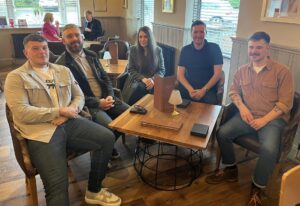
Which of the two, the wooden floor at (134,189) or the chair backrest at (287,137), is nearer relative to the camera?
the chair backrest at (287,137)

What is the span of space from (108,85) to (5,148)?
1272 mm

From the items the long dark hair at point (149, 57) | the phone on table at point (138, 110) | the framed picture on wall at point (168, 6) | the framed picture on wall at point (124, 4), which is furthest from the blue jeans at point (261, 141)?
the framed picture on wall at point (124, 4)

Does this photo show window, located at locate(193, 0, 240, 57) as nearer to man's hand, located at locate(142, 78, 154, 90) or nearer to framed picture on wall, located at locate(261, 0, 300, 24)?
framed picture on wall, located at locate(261, 0, 300, 24)

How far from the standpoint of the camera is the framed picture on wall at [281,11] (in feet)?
7.55

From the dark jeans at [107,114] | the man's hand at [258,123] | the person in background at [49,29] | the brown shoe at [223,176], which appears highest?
the person in background at [49,29]

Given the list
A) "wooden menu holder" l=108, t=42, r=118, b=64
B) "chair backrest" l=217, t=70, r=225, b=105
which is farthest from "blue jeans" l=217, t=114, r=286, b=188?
"wooden menu holder" l=108, t=42, r=118, b=64

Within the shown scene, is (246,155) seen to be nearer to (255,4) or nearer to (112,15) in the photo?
(255,4)

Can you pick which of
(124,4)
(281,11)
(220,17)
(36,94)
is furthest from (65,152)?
(124,4)

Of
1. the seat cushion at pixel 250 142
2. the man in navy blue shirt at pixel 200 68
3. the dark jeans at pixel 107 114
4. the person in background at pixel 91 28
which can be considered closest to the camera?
the seat cushion at pixel 250 142

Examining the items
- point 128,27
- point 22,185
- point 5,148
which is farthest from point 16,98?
point 128,27

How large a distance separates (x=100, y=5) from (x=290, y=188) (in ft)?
21.9

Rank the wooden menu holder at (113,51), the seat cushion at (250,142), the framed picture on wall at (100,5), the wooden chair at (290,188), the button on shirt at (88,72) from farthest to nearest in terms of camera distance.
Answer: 1. the framed picture on wall at (100,5)
2. the wooden menu holder at (113,51)
3. the button on shirt at (88,72)
4. the seat cushion at (250,142)
5. the wooden chair at (290,188)

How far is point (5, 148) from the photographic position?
267 cm

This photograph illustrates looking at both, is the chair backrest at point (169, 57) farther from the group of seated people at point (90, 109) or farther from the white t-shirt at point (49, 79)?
the white t-shirt at point (49, 79)
